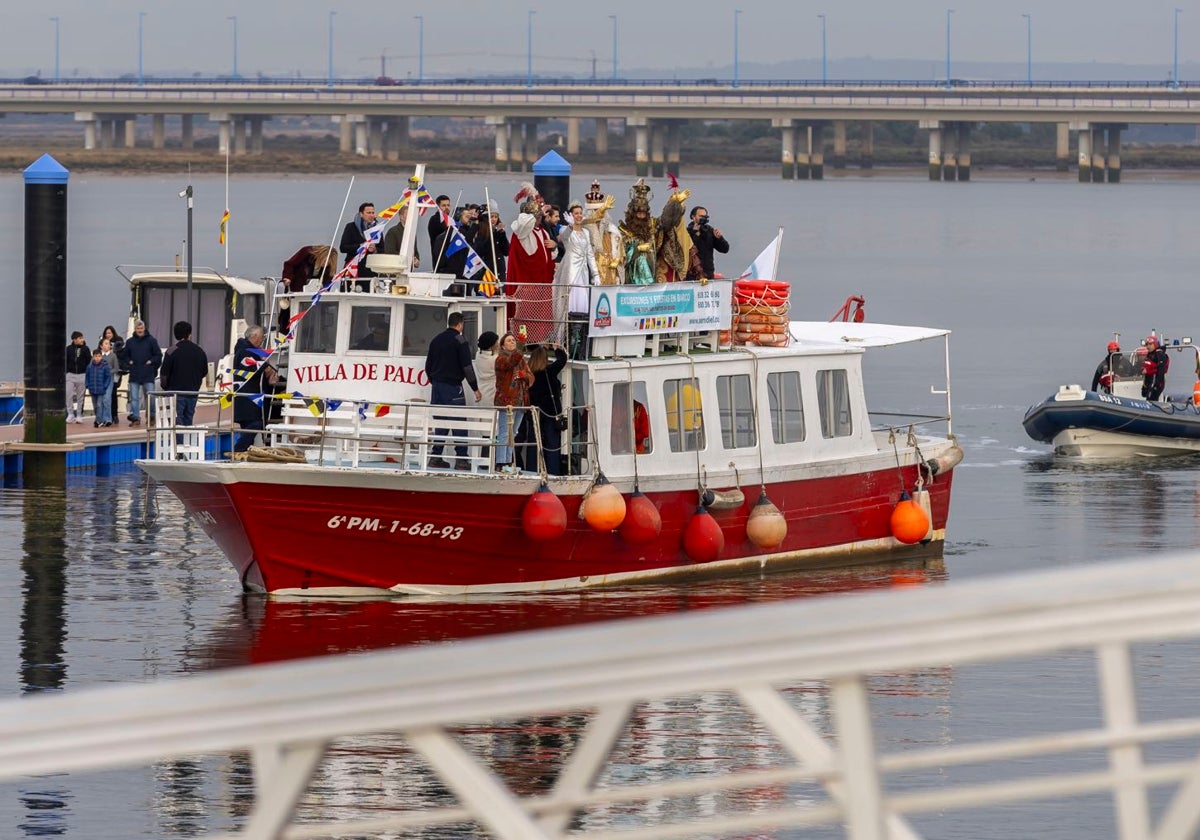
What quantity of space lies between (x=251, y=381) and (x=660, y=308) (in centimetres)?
463

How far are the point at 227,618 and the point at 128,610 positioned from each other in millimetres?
1451

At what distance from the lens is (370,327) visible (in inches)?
867

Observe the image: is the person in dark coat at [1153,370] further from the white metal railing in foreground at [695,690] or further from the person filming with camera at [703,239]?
the white metal railing in foreground at [695,690]

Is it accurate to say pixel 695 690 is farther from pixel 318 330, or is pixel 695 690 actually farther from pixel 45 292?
pixel 45 292

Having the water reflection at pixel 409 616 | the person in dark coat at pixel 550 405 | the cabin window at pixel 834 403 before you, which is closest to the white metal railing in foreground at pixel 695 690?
the water reflection at pixel 409 616

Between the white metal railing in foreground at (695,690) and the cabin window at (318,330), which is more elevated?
the cabin window at (318,330)

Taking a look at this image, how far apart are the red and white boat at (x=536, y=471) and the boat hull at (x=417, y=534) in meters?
0.02

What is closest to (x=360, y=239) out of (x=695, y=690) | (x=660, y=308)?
(x=660, y=308)

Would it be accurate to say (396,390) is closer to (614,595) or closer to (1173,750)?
(614,595)

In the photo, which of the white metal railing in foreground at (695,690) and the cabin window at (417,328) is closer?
the white metal railing in foreground at (695,690)

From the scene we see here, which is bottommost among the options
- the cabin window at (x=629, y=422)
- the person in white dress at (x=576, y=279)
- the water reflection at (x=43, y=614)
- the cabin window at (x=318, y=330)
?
the water reflection at (x=43, y=614)

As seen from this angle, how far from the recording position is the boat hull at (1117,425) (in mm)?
38562

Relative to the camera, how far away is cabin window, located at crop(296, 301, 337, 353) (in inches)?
866

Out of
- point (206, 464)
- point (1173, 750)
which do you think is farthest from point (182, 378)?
point (1173, 750)
